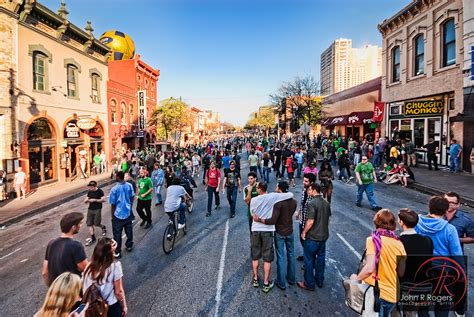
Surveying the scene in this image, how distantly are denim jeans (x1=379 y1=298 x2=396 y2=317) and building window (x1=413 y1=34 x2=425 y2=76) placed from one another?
64.8 ft

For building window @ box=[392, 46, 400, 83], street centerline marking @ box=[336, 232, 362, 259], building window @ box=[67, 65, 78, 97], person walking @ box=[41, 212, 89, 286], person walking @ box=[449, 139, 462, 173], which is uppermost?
building window @ box=[392, 46, 400, 83]

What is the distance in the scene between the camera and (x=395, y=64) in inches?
842

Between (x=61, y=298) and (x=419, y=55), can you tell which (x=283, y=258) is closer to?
(x=61, y=298)

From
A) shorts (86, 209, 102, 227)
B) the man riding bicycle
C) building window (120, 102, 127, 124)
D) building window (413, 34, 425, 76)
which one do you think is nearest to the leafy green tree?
building window (120, 102, 127, 124)

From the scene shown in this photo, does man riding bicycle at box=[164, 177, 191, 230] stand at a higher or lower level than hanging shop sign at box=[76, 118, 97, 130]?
lower

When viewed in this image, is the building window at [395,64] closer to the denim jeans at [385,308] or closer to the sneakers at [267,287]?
the sneakers at [267,287]

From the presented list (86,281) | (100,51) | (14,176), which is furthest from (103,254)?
(100,51)

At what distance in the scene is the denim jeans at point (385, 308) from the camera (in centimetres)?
304

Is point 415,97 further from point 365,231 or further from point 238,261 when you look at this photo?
point 238,261

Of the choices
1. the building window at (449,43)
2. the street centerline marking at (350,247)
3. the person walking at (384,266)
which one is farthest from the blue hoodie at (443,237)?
the building window at (449,43)

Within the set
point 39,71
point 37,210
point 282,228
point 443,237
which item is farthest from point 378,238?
point 39,71

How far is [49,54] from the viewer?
1681 centimetres

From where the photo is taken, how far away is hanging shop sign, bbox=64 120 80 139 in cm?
1882

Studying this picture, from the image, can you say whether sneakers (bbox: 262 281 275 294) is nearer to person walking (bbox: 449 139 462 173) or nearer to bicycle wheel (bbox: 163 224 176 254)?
bicycle wheel (bbox: 163 224 176 254)
